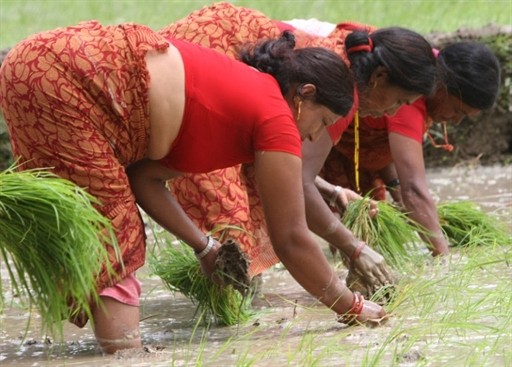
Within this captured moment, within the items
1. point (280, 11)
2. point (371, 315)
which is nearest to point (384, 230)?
point (371, 315)

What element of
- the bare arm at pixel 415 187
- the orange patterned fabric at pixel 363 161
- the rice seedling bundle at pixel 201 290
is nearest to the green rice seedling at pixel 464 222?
the bare arm at pixel 415 187

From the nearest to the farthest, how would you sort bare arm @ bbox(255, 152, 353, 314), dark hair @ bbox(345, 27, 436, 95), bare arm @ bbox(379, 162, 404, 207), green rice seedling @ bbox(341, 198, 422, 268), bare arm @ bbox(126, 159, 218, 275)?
1. bare arm @ bbox(255, 152, 353, 314)
2. bare arm @ bbox(126, 159, 218, 275)
3. dark hair @ bbox(345, 27, 436, 95)
4. green rice seedling @ bbox(341, 198, 422, 268)
5. bare arm @ bbox(379, 162, 404, 207)

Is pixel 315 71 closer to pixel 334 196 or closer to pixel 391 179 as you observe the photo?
pixel 334 196

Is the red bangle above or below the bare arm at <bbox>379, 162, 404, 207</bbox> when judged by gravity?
above

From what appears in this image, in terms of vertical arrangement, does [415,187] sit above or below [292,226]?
below

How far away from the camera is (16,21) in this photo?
10344mm

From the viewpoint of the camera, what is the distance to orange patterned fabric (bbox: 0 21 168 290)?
3762mm

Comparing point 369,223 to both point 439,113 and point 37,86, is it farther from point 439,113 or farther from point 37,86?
point 37,86

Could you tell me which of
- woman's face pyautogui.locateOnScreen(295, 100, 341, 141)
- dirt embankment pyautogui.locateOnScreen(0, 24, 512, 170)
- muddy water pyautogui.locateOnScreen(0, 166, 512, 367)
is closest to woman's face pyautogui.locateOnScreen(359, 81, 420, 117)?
woman's face pyautogui.locateOnScreen(295, 100, 341, 141)

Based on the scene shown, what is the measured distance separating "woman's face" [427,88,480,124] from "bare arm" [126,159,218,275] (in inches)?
54.0

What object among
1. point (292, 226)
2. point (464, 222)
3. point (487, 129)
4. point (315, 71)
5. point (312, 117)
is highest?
point (315, 71)

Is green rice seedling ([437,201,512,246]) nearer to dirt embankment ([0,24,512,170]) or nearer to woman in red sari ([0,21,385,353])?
woman in red sari ([0,21,385,353])

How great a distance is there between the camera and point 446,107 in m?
5.16

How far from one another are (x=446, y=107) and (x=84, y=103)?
1904mm
